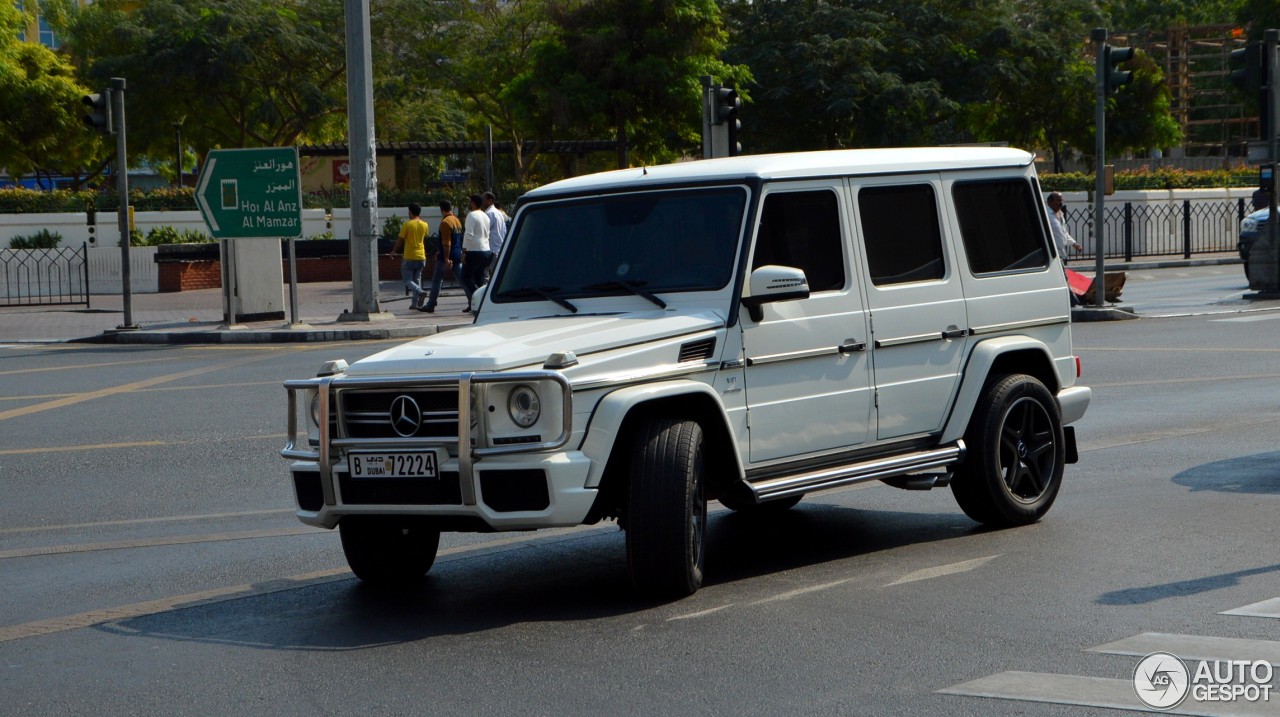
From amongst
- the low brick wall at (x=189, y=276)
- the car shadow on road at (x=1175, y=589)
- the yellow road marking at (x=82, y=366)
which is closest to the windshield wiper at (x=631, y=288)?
the car shadow on road at (x=1175, y=589)

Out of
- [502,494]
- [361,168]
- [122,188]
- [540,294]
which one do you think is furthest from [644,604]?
[122,188]

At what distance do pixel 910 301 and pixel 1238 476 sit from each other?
3.01 meters

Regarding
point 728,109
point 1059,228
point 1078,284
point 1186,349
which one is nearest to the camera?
point 1186,349

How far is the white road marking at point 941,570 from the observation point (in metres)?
6.85

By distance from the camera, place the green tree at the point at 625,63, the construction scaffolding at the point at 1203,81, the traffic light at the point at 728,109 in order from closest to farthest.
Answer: the traffic light at the point at 728,109
the green tree at the point at 625,63
the construction scaffolding at the point at 1203,81

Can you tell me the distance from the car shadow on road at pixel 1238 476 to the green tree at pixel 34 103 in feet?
160

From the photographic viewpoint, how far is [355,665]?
5688 millimetres

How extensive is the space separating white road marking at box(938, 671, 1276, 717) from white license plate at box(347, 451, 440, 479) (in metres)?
2.22

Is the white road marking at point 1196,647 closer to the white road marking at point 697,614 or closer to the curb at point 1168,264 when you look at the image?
the white road marking at point 697,614

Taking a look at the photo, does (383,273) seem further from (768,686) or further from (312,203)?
(768,686)

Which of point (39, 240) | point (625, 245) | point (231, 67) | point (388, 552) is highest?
point (231, 67)

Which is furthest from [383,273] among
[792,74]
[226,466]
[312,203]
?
[226,466]

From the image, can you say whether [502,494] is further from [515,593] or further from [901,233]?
[901,233]

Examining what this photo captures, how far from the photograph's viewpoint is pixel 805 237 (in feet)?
23.9
